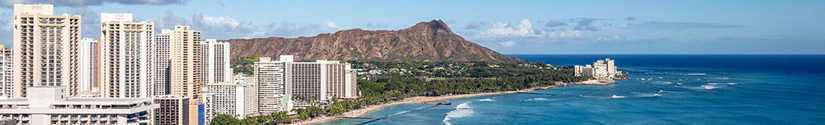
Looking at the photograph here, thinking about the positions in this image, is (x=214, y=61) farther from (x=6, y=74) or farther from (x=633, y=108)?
(x=633, y=108)

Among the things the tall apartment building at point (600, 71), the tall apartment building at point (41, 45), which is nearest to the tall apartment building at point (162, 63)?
the tall apartment building at point (41, 45)

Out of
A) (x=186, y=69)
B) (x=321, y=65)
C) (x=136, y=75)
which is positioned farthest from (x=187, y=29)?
(x=321, y=65)

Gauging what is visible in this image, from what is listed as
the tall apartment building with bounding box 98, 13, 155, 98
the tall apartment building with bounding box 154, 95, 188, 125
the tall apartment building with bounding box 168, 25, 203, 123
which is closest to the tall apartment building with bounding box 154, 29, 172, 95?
the tall apartment building with bounding box 168, 25, 203, 123

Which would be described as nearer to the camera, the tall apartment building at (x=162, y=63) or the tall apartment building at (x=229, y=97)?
the tall apartment building at (x=229, y=97)

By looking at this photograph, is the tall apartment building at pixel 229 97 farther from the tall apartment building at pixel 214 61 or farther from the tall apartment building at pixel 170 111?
the tall apartment building at pixel 170 111

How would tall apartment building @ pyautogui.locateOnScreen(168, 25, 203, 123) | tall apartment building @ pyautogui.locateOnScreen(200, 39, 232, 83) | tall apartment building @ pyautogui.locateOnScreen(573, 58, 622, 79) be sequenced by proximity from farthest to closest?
tall apartment building @ pyautogui.locateOnScreen(573, 58, 622, 79)
tall apartment building @ pyautogui.locateOnScreen(200, 39, 232, 83)
tall apartment building @ pyautogui.locateOnScreen(168, 25, 203, 123)

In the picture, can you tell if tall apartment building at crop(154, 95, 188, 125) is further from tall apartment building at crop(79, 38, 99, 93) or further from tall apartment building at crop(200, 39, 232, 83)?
tall apartment building at crop(200, 39, 232, 83)
